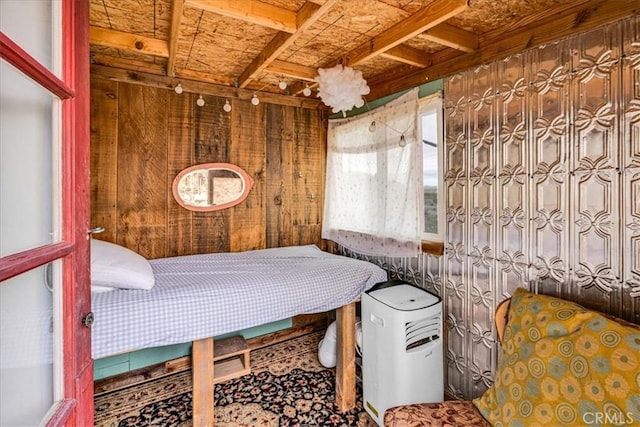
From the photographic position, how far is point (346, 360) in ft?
6.98

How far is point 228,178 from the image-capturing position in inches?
117

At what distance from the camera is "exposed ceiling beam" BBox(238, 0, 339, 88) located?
160 centimetres

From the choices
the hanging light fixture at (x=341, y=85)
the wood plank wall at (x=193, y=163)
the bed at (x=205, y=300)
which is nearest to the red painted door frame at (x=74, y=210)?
the bed at (x=205, y=300)

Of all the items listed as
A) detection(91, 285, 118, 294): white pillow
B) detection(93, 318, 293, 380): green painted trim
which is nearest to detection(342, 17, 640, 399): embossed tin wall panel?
detection(93, 318, 293, 380): green painted trim

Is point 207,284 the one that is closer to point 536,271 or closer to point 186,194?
point 186,194

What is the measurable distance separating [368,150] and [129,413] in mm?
2664

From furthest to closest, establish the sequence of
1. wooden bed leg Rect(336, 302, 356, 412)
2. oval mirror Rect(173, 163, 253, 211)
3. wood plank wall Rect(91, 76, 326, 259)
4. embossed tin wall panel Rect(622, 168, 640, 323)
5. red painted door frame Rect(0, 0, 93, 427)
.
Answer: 1. oval mirror Rect(173, 163, 253, 211)
2. wood plank wall Rect(91, 76, 326, 259)
3. wooden bed leg Rect(336, 302, 356, 412)
4. embossed tin wall panel Rect(622, 168, 640, 323)
5. red painted door frame Rect(0, 0, 93, 427)

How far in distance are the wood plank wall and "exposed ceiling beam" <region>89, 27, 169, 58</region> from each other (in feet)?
2.08

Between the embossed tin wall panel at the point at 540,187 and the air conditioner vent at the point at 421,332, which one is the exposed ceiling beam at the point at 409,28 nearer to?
the embossed tin wall panel at the point at 540,187

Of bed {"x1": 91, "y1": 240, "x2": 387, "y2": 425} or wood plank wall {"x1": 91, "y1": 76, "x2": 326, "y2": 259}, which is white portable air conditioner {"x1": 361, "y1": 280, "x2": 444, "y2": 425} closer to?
bed {"x1": 91, "y1": 240, "x2": 387, "y2": 425}

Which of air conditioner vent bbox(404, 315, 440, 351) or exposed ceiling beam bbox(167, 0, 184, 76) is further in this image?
air conditioner vent bbox(404, 315, 440, 351)

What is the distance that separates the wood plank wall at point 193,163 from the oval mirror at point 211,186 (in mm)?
63

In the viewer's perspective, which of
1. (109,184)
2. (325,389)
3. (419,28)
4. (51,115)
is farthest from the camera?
(109,184)

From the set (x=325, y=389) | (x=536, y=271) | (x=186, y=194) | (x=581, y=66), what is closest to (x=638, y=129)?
(x=581, y=66)
